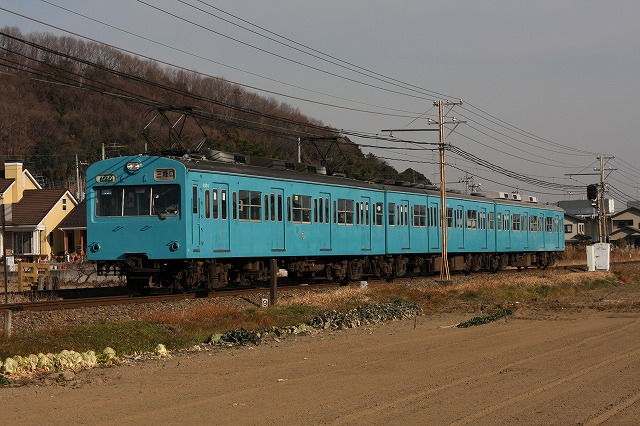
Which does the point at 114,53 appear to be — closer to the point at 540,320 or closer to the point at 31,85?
the point at 31,85

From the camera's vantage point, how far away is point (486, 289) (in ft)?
96.3

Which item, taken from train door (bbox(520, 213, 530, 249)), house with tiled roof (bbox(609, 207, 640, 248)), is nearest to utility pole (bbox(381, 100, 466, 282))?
train door (bbox(520, 213, 530, 249))

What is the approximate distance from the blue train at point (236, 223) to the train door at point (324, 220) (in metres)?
0.03

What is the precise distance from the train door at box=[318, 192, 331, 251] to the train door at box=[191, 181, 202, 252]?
6.49m

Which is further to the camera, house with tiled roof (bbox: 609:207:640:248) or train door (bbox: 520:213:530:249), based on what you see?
house with tiled roof (bbox: 609:207:640:248)

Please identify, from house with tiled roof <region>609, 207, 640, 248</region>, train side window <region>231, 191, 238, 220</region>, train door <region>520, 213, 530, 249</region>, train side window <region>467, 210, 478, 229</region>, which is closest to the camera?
train side window <region>231, 191, 238, 220</region>

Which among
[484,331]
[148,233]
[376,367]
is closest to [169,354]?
[376,367]

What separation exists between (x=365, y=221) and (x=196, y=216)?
10296 millimetres

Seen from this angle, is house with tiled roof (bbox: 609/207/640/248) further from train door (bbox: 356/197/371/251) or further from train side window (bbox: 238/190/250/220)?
train side window (bbox: 238/190/250/220)

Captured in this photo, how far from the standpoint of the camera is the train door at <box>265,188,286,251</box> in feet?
86.3

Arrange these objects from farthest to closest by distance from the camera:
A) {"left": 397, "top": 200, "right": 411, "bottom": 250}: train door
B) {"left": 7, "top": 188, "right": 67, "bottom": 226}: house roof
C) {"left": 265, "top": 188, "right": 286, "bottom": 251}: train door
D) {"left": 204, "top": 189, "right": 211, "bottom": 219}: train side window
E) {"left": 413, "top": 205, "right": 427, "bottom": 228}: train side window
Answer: {"left": 7, "top": 188, "right": 67, "bottom": 226}: house roof
{"left": 413, "top": 205, "right": 427, "bottom": 228}: train side window
{"left": 397, "top": 200, "right": 411, "bottom": 250}: train door
{"left": 265, "top": 188, "right": 286, "bottom": 251}: train door
{"left": 204, "top": 189, "right": 211, "bottom": 219}: train side window

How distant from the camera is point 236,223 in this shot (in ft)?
80.6

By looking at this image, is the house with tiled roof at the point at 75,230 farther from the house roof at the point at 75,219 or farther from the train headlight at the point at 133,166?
the train headlight at the point at 133,166

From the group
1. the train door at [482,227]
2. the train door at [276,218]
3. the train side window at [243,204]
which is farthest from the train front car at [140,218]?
the train door at [482,227]
